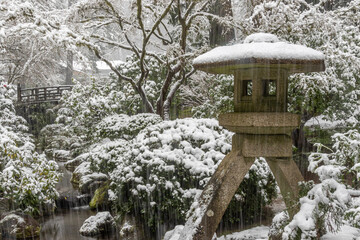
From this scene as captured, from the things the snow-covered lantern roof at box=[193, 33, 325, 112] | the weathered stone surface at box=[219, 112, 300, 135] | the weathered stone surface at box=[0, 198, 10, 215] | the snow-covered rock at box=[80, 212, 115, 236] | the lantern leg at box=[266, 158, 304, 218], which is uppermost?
the snow-covered lantern roof at box=[193, 33, 325, 112]

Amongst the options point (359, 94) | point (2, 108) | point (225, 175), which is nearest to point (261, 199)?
point (225, 175)

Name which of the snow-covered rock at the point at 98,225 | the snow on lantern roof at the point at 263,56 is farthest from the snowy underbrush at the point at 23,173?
the snow on lantern roof at the point at 263,56

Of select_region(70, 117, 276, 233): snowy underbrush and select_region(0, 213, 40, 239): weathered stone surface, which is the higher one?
select_region(70, 117, 276, 233): snowy underbrush

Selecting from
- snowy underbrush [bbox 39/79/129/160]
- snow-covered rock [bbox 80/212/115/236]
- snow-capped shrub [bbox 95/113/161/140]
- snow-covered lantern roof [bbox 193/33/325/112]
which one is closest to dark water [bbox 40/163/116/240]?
snow-covered rock [bbox 80/212/115/236]

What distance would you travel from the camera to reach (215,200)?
118 inches

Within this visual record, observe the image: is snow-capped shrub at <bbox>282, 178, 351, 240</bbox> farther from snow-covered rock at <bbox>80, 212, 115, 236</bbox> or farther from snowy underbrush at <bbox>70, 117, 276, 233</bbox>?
snow-covered rock at <bbox>80, 212, 115, 236</bbox>

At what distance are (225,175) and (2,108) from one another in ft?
22.2

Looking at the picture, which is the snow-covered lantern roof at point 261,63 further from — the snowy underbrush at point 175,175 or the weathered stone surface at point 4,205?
the weathered stone surface at point 4,205

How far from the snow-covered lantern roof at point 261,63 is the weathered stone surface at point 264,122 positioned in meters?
0.10

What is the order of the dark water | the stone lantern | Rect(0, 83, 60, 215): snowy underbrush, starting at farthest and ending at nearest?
the dark water → Rect(0, 83, 60, 215): snowy underbrush → the stone lantern

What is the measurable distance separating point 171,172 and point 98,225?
2.31 meters

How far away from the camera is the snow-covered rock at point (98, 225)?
6023 millimetres

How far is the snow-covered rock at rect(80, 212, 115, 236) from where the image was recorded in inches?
237

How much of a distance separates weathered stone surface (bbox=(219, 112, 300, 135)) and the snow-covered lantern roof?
0.10 m
